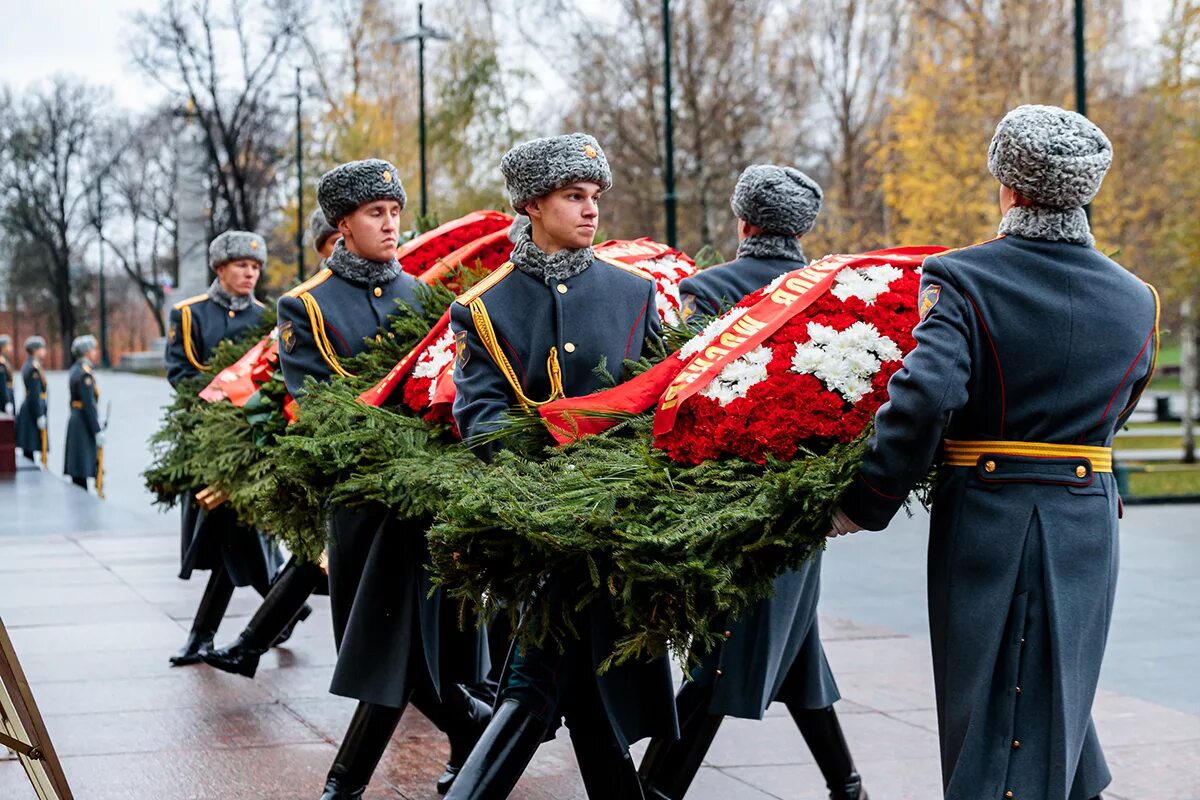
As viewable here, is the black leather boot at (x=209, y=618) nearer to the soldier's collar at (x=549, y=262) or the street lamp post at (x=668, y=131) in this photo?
the soldier's collar at (x=549, y=262)

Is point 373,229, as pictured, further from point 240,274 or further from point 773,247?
point 240,274

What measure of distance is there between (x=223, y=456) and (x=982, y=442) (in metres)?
3.73

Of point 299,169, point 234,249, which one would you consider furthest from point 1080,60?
point 299,169

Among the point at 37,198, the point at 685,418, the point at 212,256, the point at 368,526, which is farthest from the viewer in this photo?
the point at 37,198

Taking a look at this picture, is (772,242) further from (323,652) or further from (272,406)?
(323,652)

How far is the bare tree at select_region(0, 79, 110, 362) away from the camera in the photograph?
64312 mm

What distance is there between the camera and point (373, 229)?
19.0ft

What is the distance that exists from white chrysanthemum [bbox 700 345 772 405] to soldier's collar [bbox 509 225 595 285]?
2.56 feet

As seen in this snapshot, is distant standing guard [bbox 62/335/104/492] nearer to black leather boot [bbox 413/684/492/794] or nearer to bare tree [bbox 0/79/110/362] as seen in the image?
black leather boot [bbox 413/684/492/794]

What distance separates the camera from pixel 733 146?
1192 inches

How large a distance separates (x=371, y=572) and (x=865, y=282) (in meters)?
1.83

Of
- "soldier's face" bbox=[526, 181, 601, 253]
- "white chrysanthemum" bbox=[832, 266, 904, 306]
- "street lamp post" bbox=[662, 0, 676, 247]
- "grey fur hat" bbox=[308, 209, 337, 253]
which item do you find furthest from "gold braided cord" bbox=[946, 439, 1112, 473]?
"street lamp post" bbox=[662, 0, 676, 247]

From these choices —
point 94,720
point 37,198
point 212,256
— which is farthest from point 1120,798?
point 37,198

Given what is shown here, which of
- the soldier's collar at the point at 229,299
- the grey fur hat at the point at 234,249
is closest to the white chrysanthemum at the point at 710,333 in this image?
the grey fur hat at the point at 234,249
